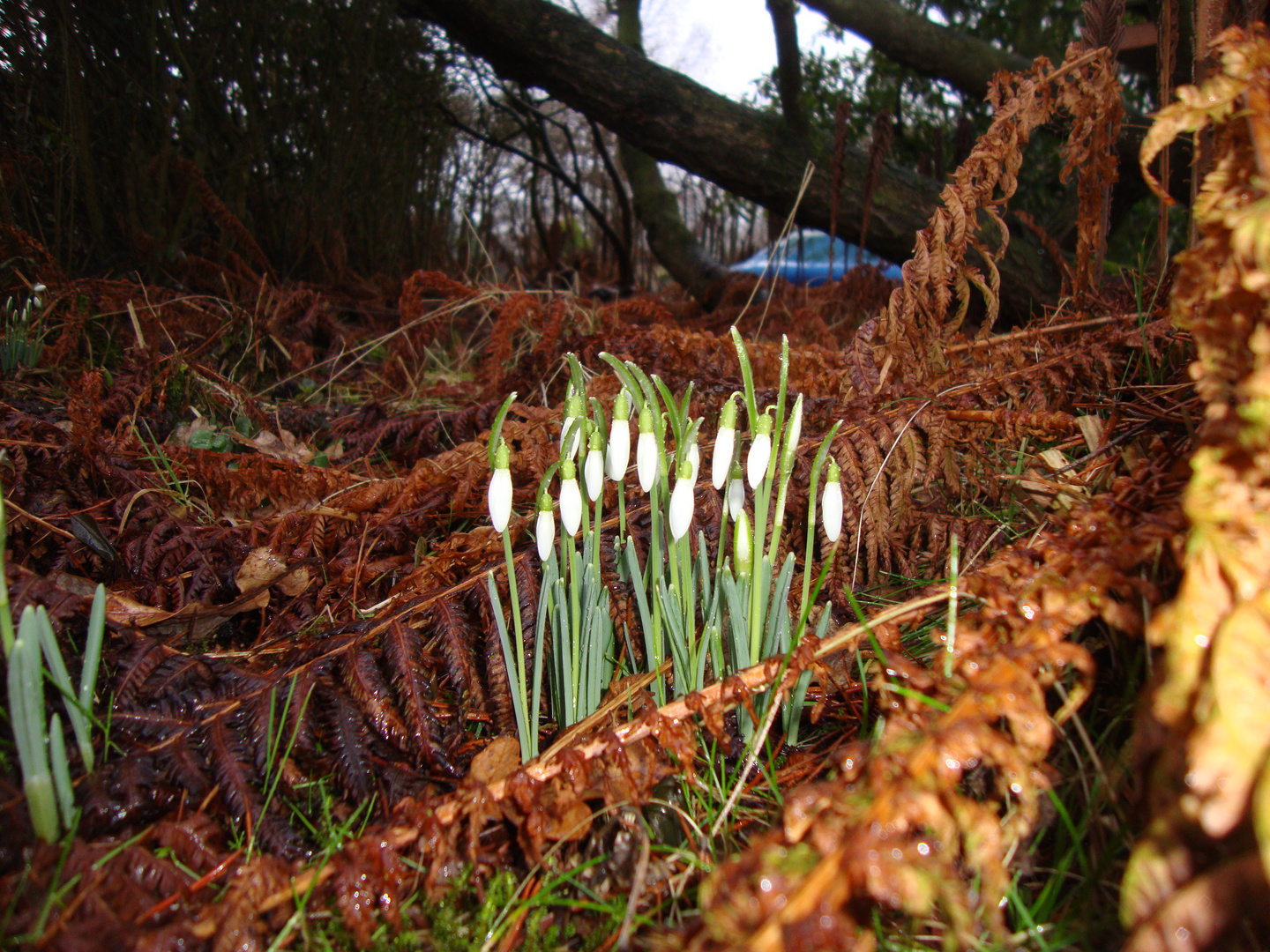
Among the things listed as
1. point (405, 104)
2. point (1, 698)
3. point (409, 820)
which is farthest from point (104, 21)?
point (409, 820)

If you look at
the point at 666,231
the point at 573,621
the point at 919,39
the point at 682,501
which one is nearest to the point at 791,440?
the point at 682,501

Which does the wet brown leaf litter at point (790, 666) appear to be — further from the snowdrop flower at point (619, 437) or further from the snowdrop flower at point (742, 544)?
the snowdrop flower at point (619, 437)

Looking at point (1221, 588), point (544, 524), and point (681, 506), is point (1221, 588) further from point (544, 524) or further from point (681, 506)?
point (544, 524)

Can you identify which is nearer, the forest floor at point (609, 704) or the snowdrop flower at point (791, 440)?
the forest floor at point (609, 704)

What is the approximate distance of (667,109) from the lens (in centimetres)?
461

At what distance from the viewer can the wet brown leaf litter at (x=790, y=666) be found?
24.6 inches

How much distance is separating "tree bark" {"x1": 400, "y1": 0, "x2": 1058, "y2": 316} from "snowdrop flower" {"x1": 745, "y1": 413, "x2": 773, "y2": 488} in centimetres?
389

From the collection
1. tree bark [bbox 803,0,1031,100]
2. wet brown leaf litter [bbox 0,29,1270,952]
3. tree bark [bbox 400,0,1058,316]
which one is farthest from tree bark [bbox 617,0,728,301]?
wet brown leaf litter [bbox 0,29,1270,952]

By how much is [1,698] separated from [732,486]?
3.35 feet

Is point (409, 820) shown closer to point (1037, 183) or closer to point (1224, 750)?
point (1224, 750)

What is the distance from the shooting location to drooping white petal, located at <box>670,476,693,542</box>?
3.30 ft

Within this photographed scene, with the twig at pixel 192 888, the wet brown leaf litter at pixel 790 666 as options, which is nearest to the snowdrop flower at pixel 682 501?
the wet brown leaf litter at pixel 790 666

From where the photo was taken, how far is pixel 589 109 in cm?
478

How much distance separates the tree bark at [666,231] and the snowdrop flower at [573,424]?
15.4 feet
